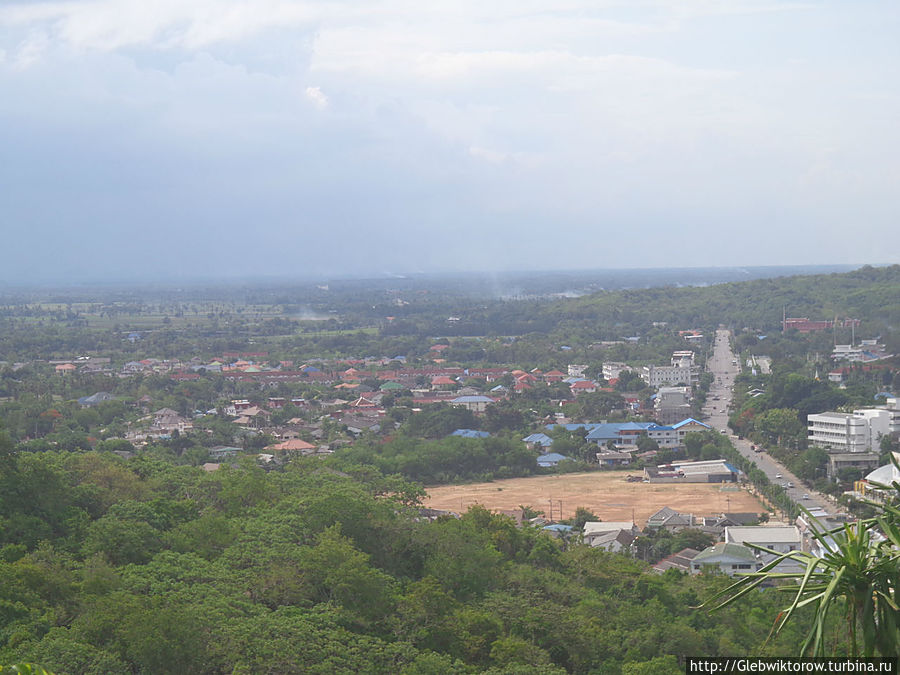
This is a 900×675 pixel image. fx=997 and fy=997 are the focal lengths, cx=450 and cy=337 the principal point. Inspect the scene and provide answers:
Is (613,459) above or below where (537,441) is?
below

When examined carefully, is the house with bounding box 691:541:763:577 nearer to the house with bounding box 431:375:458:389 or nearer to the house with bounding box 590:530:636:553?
the house with bounding box 590:530:636:553

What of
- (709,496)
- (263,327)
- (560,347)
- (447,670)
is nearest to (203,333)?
(263,327)

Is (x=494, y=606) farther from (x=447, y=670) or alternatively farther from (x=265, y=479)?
(x=265, y=479)

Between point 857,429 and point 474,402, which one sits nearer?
point 857,429

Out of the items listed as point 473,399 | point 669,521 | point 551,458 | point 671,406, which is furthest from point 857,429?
point 473,399

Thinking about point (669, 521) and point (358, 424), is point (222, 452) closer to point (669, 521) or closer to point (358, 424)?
point (358, 424)

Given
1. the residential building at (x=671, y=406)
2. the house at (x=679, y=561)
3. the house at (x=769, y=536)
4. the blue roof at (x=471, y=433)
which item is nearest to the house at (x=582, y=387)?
the residential building at (x=671, y=406)

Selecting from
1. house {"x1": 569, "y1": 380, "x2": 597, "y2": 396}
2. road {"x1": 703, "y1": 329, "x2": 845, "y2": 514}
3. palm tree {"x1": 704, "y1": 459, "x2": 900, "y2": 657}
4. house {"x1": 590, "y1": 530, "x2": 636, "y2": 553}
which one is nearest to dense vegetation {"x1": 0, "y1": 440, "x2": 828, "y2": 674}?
house {"x1": 590, "y1": 530, "x2": 636, "y2": 553}
